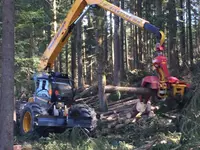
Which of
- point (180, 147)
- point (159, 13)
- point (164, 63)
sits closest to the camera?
point (180, 147)

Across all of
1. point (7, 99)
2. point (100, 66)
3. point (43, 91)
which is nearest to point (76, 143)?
point (7, 99)

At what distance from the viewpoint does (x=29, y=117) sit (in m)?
12.0

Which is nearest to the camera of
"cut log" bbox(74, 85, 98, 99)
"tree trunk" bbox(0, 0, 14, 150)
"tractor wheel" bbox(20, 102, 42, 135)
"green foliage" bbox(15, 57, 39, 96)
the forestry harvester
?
"tree trunk" bbox(0, 0, 14, 150)

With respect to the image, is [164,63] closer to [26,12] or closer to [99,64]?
[99,64]

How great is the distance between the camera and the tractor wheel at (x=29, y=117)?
35.8ft

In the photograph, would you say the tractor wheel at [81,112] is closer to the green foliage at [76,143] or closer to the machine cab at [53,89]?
the machine cab at [53,89]

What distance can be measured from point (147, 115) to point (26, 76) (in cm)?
931

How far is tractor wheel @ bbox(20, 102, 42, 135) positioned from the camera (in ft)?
35.8

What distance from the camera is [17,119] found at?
13.0m

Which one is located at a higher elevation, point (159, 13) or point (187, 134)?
point (159, 13)

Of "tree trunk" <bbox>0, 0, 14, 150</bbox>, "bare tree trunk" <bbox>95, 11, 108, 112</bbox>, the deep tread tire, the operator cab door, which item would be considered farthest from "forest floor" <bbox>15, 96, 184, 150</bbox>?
the operator cab door

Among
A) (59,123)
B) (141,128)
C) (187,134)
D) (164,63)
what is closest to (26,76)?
(59,123)

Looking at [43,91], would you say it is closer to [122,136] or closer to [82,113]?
[82,113]

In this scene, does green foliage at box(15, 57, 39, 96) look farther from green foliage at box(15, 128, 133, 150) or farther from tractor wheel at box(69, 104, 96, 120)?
green foliage at box(15, 128, 133, 150)
